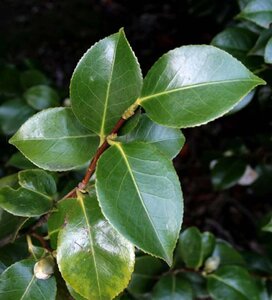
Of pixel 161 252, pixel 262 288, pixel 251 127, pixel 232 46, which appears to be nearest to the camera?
pixel 161 252

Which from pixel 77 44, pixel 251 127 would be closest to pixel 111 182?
pixel 251 127

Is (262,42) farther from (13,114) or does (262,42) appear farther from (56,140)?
(13,114)

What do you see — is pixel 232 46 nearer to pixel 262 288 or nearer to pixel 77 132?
pixel 77 132

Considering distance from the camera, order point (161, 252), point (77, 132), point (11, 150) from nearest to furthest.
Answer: point (161, 252) → point (77, 132) → point (11, 150)

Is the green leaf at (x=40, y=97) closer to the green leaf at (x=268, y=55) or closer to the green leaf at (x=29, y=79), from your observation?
the green leaf at (x=29, y=79)

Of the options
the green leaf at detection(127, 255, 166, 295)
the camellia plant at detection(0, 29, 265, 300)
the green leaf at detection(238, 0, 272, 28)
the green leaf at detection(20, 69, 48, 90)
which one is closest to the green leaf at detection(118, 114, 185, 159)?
the camellia plant at detection(0, 29, 265, 300)

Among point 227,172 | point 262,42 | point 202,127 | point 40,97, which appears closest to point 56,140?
point 262,42
